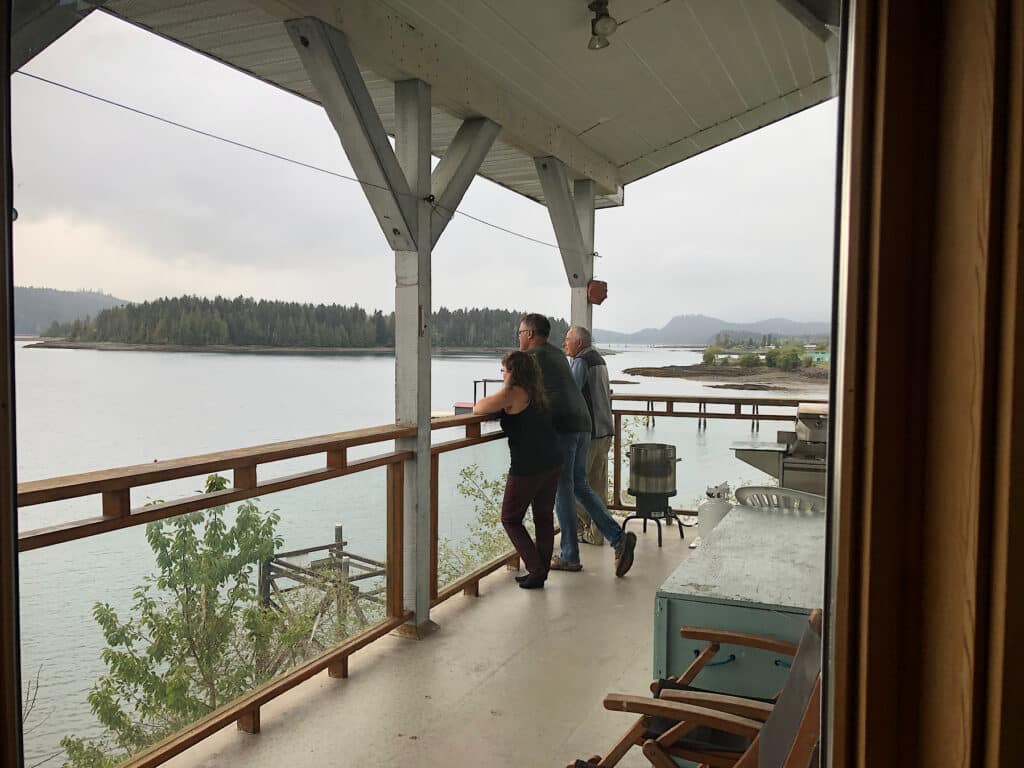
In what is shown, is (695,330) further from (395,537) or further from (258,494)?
(258,494)

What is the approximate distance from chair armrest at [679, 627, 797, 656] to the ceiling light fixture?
8.84 feet

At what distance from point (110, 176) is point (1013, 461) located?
8.18 feet

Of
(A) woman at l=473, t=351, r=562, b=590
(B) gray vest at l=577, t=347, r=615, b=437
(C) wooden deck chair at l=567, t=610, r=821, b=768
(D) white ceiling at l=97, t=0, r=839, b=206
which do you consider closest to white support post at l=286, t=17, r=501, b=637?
(D) white ceiling at l=97, t=0, r=839, b=206

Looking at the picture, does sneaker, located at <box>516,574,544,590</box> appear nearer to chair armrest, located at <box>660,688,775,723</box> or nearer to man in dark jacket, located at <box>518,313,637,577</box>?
man in dark jacket, located at <box>518,313,637,577</box>

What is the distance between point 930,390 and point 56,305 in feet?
6.78

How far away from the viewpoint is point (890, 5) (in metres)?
0.82

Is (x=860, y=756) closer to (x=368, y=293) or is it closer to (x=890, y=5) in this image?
(x=890, y=5)

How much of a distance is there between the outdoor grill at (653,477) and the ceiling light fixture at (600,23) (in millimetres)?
2968

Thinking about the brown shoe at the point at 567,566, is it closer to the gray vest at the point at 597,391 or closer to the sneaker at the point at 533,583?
the sneaker at the point at 533,583

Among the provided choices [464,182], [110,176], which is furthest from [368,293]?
[110,176]

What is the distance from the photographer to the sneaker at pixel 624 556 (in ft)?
15.3

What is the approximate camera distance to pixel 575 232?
17.6 feet

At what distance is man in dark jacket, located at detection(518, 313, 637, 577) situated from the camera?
4.46 metres

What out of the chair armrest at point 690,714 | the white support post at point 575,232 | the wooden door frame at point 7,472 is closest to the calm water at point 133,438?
the wooden door frame at point 7,472
